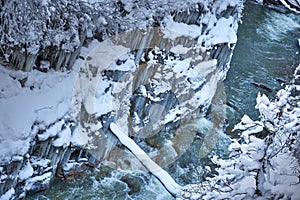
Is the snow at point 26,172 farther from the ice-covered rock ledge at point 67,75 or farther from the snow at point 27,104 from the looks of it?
the snow at point 27,104

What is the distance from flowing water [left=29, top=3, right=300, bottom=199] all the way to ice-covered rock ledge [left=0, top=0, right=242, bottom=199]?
16.9 inches

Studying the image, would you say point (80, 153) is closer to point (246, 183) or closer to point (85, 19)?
point (85, 19)

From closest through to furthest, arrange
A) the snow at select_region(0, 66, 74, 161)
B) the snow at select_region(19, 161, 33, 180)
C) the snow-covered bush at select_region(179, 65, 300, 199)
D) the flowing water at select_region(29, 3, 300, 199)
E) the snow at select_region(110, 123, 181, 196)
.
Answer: the snow-covered bush at select_region(179, 65, 300, 199) → the snow at select_region(0, 66, 74, 161) → the snow at select_region(19, 161, 33, 180) → the flowing water at select_region(29, 3, 300, 199) → the snow at select_region(110, 123, 181, 196)

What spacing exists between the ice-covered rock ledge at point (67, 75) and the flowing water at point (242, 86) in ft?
1.41

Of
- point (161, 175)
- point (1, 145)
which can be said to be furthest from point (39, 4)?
point (161, 175)

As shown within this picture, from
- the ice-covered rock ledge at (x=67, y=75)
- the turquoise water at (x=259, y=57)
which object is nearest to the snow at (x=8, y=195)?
the ice-covered rock ledge at (x=67, y=75)

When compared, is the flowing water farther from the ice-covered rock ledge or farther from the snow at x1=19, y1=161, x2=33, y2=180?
the snow at x1=19, y1=161, x2=33, y2=180

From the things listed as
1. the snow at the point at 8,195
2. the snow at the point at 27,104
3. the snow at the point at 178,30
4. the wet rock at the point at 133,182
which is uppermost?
the snow at the point at 178,30

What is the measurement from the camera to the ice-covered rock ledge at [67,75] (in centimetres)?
743

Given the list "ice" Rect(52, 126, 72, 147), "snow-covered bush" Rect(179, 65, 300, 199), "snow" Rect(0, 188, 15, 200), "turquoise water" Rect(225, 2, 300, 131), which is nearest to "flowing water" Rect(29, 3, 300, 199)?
"turquoise water" Rect(225, 2, 300, 131)

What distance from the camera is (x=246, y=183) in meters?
5.06

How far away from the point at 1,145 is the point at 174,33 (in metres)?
5.11

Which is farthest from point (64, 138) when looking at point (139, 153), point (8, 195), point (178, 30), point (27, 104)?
point (178, 30)

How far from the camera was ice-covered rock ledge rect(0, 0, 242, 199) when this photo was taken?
743 centimetres
